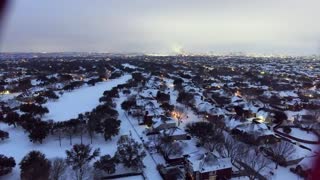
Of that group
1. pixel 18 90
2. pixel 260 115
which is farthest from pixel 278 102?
pixel 18 90

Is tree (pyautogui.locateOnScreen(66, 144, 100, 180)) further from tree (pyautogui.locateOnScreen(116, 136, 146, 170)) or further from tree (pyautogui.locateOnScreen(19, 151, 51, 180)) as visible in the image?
tree (pyautogui.locateOnScreen(116, 136, 146, 170))

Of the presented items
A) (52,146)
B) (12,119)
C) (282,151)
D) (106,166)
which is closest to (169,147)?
(106,166)

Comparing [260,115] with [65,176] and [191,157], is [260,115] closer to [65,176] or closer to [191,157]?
[191,157]

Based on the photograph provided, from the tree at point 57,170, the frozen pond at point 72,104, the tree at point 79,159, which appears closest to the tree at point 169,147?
the tree at point 79,159

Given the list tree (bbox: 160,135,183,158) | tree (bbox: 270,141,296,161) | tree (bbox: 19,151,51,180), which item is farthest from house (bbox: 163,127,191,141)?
tree (bbox: 19,151,51,180)

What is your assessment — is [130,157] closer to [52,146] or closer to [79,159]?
[79,159]

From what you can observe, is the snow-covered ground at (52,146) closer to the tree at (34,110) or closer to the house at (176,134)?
the house at (176,134)
